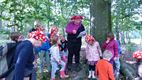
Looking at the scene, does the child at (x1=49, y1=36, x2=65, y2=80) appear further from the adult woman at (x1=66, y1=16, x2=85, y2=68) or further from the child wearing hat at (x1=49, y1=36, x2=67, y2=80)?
the adult woman at (x1=66, y1=16, x2=85, y2=68)

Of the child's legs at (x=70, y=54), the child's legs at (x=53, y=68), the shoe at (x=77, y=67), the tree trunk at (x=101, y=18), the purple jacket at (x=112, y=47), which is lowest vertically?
the shoe at (x=77, y=67)

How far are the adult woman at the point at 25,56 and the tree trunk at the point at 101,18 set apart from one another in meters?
4.81

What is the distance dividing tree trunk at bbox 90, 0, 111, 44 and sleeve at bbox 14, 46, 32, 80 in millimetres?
5087

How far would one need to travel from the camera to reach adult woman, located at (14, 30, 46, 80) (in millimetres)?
4926

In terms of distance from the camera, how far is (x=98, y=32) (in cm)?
989

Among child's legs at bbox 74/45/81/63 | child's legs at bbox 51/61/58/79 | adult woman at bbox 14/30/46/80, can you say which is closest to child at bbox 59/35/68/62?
child's legs at bbox 74/45/81/63

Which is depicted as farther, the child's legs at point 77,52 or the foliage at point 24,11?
the foliage at point 24,11

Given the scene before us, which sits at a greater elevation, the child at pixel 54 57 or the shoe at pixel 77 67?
the child at pixel 54 57

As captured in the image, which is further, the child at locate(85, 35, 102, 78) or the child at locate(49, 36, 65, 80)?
the child at locate(85, 35, 102, 78)

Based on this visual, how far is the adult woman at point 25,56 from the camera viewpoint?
493 centimetres

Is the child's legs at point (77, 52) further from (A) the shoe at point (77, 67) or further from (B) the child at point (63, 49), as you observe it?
(B) the child at point (63, 49)

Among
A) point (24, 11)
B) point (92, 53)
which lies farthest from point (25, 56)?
point (24, 11)

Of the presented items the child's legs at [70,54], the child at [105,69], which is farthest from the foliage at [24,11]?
the child at [105,69]

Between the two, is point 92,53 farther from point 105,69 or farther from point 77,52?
point 105,69
